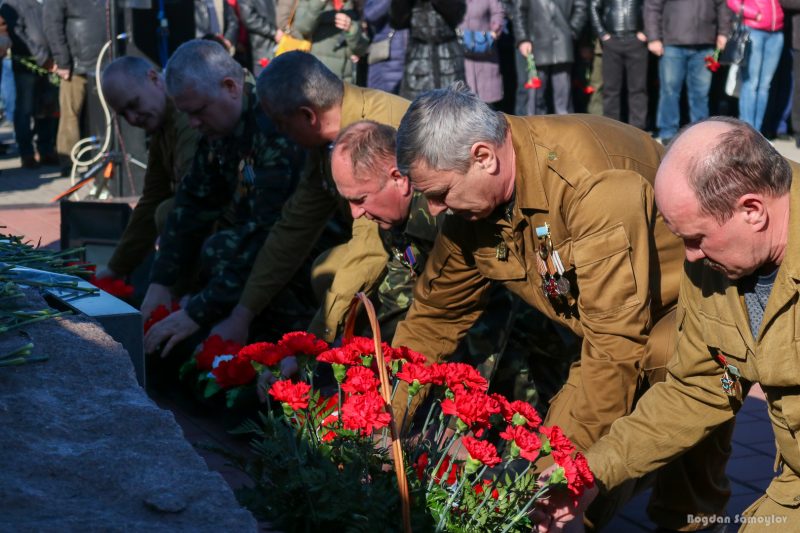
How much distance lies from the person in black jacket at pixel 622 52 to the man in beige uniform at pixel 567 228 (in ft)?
27.7

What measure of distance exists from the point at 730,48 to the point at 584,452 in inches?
358

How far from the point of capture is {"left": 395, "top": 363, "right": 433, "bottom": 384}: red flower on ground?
2.65 m

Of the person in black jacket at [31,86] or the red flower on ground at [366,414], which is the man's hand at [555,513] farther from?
the person in black jacket at [31,86]

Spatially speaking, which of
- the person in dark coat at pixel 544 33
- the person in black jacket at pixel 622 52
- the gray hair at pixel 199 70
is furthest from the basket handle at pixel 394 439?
the person in black jacket at pixel 622 52

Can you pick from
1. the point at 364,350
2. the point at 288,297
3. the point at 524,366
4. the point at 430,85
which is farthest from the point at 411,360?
the point at 430,85

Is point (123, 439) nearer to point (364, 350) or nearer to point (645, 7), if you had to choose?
point (364, 350)

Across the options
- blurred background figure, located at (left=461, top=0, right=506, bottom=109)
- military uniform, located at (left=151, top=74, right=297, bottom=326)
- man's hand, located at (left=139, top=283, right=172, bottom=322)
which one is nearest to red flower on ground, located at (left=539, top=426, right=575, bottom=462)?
military uniform, located at (left=151, top=74, right=297, bottom=326)

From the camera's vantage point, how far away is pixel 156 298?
5.53 metres

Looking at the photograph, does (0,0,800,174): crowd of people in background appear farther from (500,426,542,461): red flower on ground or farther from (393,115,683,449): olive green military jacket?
(500,426,542,461): red flower on ground

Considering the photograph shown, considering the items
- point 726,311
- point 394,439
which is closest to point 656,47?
point 726,311

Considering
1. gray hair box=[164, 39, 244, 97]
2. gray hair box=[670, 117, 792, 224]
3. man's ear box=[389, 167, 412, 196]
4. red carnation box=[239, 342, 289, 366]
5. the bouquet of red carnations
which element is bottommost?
the bouquet of red carnations

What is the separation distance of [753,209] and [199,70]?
3210 mm

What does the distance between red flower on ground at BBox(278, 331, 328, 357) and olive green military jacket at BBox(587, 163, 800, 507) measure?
0.72 metres

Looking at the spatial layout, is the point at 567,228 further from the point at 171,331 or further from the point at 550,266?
the point at 171,331
